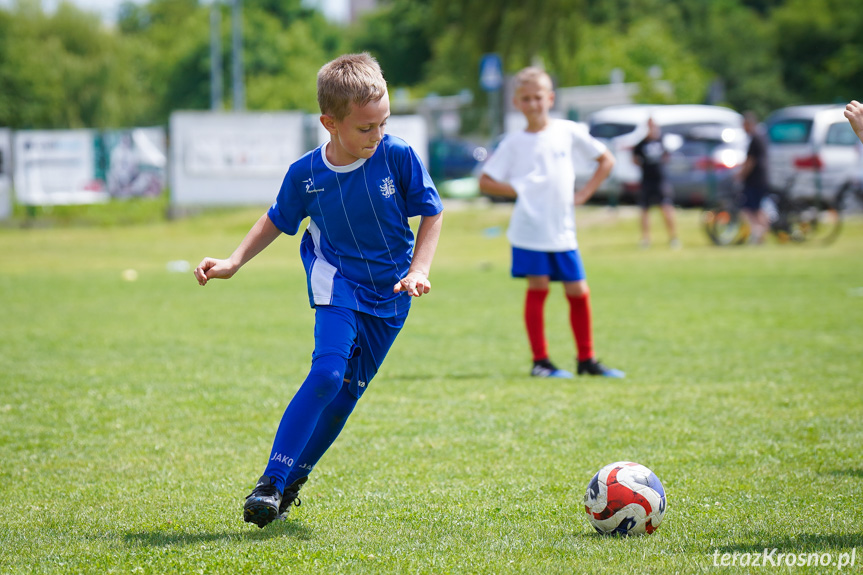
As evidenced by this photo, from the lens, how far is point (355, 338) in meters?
4.11

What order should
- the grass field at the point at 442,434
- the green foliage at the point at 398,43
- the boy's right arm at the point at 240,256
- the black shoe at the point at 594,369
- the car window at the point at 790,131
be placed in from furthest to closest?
the green foliage at the point at 398,43 → the car window at the point at 790,131 → the black shoe at the point at 594,369 → the boy's right arm at the point at 240,256 → the grass field at the point at 442,434

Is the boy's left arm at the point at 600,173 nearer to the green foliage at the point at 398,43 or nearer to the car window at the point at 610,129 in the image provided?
the car window at the point at 610,129

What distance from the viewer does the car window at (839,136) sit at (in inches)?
807

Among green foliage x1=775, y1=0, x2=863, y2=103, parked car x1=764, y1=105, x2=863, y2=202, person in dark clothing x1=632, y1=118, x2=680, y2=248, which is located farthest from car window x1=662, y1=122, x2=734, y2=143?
green foliage x1=775, y1=0, x2=863, y2=103

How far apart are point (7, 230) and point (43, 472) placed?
20628 mm

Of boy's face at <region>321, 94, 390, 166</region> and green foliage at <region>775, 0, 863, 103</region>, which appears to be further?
green foliage at <region>775, 0, 863, 103</region>

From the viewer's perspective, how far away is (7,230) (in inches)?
941

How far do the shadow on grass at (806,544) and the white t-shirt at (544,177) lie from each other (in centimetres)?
377

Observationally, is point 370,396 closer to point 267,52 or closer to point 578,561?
point 578,561

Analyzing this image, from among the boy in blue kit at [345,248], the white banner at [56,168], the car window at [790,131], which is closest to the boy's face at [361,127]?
the boy in blue kit at [345,248]

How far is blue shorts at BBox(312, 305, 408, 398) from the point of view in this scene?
402cm

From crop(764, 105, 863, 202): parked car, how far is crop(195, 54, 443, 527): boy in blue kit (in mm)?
17147

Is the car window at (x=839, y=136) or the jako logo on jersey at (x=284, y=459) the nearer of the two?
the jako logo on jersey at (x=284, y=459)

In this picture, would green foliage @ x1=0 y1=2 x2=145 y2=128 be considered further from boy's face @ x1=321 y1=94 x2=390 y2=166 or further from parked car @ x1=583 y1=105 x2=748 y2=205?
boy's face @ x1=321 y1=94 x2=390 y2=166
